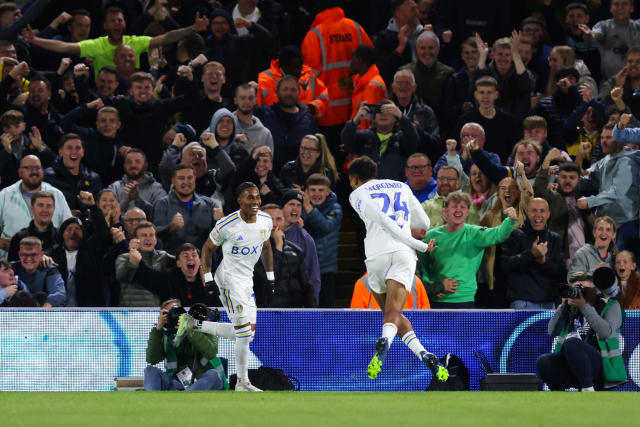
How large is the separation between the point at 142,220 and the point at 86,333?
6.01ft

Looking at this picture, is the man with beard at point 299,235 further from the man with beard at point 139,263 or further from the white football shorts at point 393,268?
the white football shorts at point 393,268

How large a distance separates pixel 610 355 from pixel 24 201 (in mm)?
7095

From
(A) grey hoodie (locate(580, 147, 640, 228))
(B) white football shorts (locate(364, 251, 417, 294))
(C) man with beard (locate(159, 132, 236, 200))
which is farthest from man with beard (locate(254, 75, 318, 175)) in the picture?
(B) white football shorts (locate(364, 251, 417, 294))

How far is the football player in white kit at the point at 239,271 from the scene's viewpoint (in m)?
11.2

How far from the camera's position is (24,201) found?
1400 centimetres

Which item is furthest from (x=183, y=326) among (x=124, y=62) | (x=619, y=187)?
(x=124, y=62)

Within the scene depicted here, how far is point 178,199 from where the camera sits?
13852mm

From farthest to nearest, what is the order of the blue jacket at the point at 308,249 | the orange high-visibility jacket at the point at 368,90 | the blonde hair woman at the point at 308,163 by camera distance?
1. the orange high-visibility jacket at the point at 368,90
2. the blonde hair woman at the point at 308,163
3. the blue jacket at the point at 308,249

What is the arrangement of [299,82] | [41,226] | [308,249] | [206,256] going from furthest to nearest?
[299,82] → [41,226] → [308,249] → [206,256]

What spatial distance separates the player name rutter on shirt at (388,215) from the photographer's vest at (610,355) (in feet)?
5.63

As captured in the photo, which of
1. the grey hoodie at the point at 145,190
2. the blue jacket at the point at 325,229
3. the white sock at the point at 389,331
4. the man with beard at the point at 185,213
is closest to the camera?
the white sock at the point at 389,331

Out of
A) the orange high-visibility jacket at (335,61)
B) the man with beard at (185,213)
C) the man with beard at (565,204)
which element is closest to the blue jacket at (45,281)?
the man with beard at (185,213)

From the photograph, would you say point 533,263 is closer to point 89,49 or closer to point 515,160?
point 515,160
